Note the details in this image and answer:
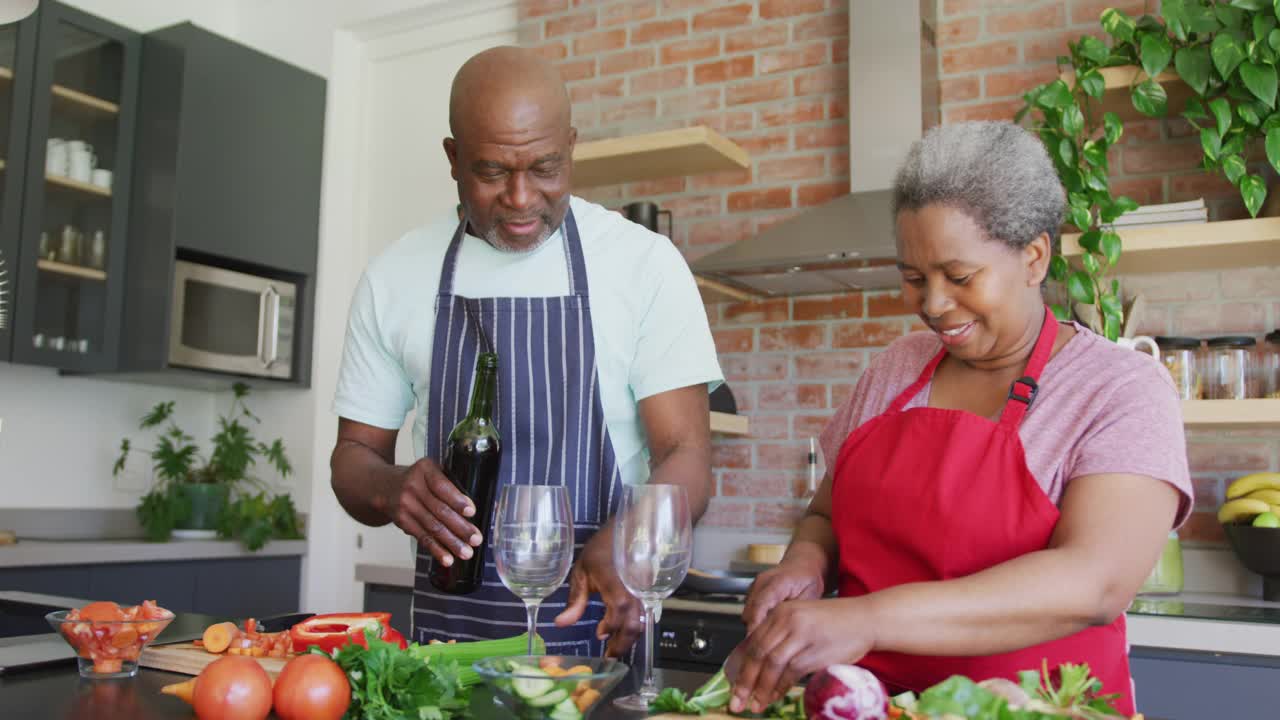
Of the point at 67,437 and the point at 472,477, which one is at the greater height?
the point at 67,437

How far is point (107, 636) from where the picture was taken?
4.34ft

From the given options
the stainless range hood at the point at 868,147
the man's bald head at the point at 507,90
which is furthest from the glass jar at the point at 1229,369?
the man's bald head at the point at 507,90

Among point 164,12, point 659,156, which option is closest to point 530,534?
point 659,156

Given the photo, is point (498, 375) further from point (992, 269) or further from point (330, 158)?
point (330, 158)

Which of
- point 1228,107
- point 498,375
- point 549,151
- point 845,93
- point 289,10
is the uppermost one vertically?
point 289,10

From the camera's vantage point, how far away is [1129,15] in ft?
10.1

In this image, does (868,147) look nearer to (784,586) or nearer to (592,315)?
(592,315)

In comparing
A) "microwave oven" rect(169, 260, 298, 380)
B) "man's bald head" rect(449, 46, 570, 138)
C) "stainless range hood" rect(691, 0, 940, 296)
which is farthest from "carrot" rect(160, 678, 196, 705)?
"microwave oven" rect(169, 260, 298, 380)

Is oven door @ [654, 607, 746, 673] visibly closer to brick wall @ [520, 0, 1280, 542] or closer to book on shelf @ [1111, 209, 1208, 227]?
brick wall @ [520, 0, 1280, 542]

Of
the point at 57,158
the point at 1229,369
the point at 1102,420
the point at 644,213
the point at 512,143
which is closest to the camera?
the point at 1102,420

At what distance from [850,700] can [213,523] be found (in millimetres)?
3564

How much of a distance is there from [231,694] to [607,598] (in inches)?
17.4

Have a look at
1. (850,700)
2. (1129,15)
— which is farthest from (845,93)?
(850,700)

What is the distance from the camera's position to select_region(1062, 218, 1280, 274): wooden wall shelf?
105 inches
